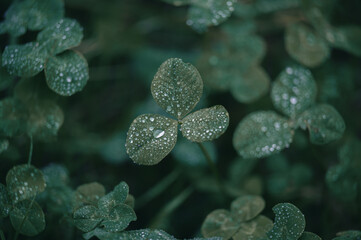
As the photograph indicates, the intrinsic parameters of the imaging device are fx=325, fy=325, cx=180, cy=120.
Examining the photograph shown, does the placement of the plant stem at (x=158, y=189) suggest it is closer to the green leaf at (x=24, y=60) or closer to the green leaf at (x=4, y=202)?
the green leaf at (x=4, y=202)

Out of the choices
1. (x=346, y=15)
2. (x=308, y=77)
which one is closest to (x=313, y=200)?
(x=308, y=77)

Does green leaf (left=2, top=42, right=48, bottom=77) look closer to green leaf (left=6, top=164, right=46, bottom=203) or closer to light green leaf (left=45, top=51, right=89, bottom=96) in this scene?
light green leaf (left=45, top=51, right=89, bottom=96)

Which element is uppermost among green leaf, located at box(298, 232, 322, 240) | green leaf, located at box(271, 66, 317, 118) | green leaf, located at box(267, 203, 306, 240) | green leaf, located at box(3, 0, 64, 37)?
green leaf, located at box(3, 0, 64, 37)

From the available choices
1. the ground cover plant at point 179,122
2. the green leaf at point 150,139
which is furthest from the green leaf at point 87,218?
the green leaf at point 150,139

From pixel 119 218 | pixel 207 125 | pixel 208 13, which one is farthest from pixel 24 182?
pixel 208 13

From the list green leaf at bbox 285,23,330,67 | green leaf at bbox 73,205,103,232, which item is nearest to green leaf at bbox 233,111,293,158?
green leaf at bbox 285,23,330,67

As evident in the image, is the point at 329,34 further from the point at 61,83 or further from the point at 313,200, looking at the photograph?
the point at 61,83

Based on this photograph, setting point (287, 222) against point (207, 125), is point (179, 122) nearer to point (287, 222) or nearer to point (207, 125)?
point (207, 125)
